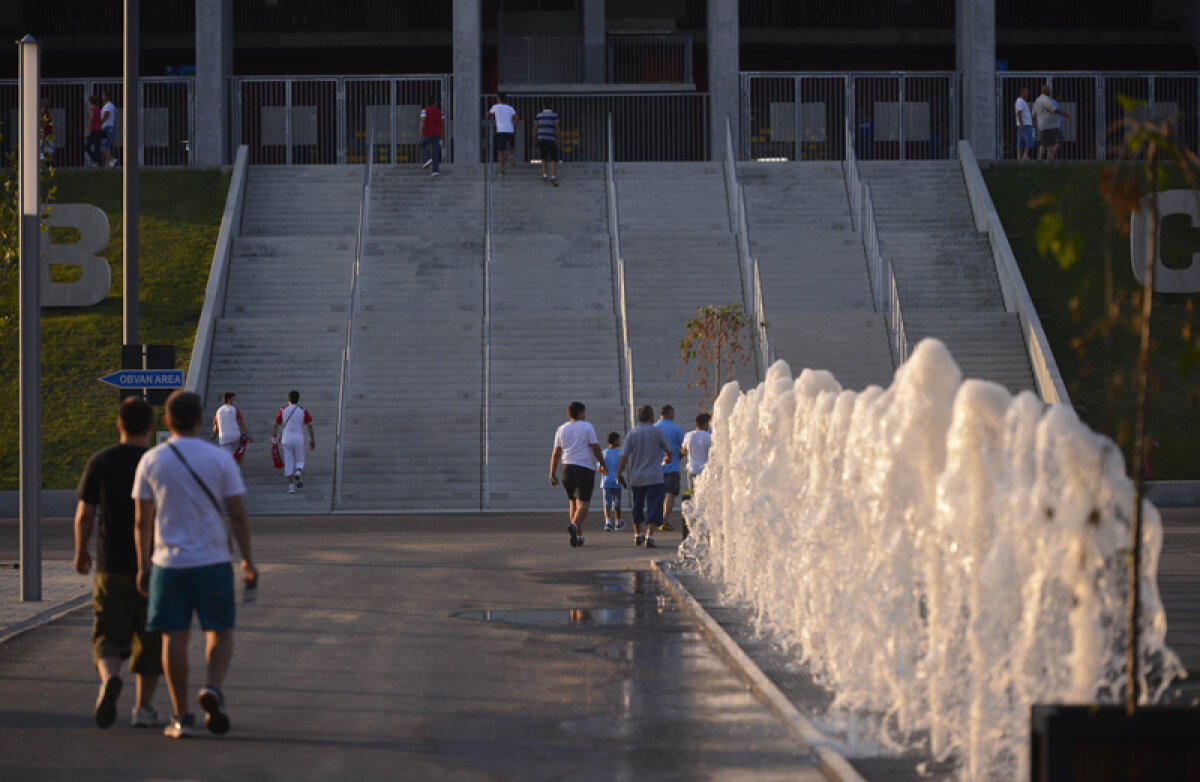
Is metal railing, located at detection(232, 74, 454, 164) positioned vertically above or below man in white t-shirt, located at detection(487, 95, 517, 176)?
above

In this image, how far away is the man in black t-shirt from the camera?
26.1 ft

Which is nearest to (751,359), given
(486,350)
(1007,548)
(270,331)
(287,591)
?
(486,350)

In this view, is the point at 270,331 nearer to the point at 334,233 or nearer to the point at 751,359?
the point at 334,233

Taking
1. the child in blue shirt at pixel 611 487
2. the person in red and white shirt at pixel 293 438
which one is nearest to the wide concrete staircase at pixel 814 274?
the child in blue shirt at pixel 611 487

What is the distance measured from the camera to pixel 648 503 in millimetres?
18797

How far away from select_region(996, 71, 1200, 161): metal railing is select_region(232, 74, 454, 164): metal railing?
14.1 meters

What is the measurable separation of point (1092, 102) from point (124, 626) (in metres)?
39.6

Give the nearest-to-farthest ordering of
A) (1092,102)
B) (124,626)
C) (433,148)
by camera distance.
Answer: (124,626)
(433,148)
(1092,102)

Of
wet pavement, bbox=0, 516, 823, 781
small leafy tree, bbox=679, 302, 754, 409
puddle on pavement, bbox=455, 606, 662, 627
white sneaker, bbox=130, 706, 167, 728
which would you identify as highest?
small leafy tree, bbox=679, 302, 754, 409

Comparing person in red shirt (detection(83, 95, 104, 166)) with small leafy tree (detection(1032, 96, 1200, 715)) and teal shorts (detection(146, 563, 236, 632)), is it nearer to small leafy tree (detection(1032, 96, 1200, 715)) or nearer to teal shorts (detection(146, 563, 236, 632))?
teal shorts (detection(146, 563, 236, 632))

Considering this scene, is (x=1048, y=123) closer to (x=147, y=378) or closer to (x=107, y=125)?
(x=107, y=125)

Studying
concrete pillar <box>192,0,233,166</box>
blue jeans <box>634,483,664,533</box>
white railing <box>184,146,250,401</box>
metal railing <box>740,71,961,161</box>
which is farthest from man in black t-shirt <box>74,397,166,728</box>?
metal railing <box>740,71,961,161</box>

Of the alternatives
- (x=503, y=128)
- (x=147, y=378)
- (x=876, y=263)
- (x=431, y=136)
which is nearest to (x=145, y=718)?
(x=147, y=378)

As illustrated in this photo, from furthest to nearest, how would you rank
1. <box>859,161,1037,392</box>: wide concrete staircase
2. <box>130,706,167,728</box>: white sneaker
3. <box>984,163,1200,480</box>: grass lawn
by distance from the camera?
<box>859,161,1037,392</box>: wide concrete staircase
<box>984,163,1200,480</box>: grass lawn
<box>130,706,167,728</box>: white sneaker
